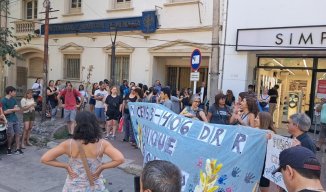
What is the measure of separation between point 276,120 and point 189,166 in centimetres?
929

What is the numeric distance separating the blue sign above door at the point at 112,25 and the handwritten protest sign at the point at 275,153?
10658mm

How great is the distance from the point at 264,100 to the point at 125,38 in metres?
6.93

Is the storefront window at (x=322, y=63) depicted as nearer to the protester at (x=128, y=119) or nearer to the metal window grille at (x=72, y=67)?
the protester at (x=128, y=119)

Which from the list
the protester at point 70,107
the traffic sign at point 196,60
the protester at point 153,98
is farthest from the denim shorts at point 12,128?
the traffic sign at point 196,60

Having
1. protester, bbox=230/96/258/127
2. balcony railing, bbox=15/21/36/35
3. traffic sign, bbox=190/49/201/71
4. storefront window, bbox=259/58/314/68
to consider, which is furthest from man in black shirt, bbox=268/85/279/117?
balcony railing, bbox=15/21/36/35

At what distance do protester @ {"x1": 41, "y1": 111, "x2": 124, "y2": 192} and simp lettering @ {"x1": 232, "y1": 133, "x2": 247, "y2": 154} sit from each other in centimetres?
175

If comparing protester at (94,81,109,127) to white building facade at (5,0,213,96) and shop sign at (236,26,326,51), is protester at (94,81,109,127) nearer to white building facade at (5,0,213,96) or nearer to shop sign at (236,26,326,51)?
white building facade at (5,0,213,96)

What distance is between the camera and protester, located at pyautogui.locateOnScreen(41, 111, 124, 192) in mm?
3449

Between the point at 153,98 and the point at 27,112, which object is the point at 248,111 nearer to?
the point at 153,98

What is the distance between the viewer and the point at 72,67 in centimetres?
1819

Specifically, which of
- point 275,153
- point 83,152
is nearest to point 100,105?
point 275,153

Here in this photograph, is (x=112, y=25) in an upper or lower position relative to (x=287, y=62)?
upper

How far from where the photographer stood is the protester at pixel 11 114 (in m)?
8.22

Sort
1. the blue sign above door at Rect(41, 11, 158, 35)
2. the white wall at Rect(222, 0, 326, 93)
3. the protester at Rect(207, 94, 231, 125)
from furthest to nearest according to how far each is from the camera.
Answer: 1. the blue sign above door at Rect(41, 11, 158, 35)
2. the white wall at Rect(222, 0, 326, 93)
3. the protester at Rect(207, 94, 231, 125)
